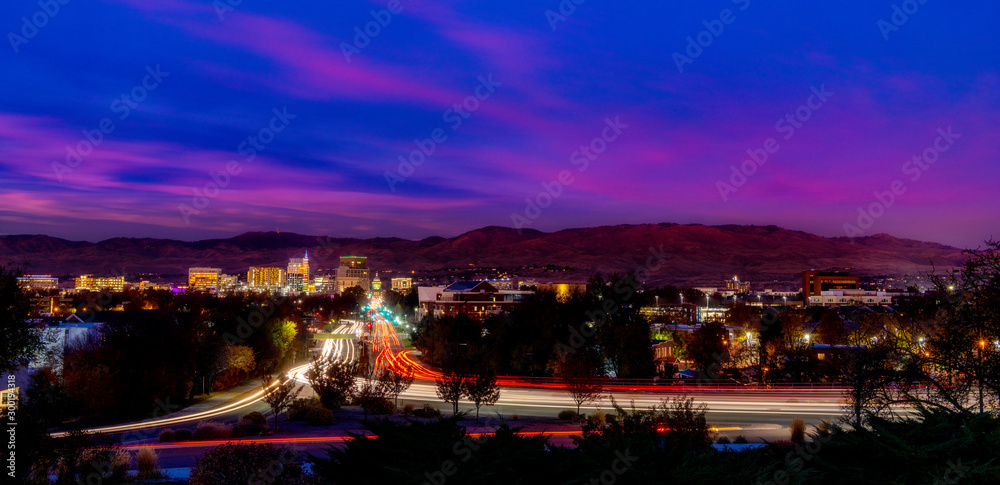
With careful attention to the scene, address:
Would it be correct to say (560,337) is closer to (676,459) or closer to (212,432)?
(212,432)

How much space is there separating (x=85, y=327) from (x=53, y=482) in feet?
111

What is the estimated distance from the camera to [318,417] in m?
25.1

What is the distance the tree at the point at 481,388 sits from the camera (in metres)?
27.0

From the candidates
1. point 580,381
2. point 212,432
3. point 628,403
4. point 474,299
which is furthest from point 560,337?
point 474,299

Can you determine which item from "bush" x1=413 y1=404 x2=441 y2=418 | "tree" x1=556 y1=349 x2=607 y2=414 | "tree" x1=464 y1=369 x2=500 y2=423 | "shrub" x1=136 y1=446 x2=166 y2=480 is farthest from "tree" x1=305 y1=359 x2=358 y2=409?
"shrub" x1=136 y1=446 x2=166 y2=480

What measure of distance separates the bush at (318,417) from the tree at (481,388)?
18.0 feet

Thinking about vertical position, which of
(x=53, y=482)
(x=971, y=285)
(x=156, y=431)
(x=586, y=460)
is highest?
(x=971, y=285)

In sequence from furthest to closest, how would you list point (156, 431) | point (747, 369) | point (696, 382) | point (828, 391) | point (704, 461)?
point (747, 369)
point (696, 382)
point (828, 391)
point (156, 431)
point (704, 461)

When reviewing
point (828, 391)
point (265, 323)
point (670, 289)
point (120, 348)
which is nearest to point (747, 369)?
point (828, 391)

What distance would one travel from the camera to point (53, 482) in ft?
36.3

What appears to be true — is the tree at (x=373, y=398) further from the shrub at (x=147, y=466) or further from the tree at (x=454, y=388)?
the shrub at (x=147, y=466)

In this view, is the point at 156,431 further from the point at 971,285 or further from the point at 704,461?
the point at 971,285

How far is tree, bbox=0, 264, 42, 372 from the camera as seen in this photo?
1363 cm

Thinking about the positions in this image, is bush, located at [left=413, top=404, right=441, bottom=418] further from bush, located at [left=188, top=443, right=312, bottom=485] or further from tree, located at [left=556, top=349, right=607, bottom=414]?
bush, located at [left=188, top=443, right=312, bottom=485]
